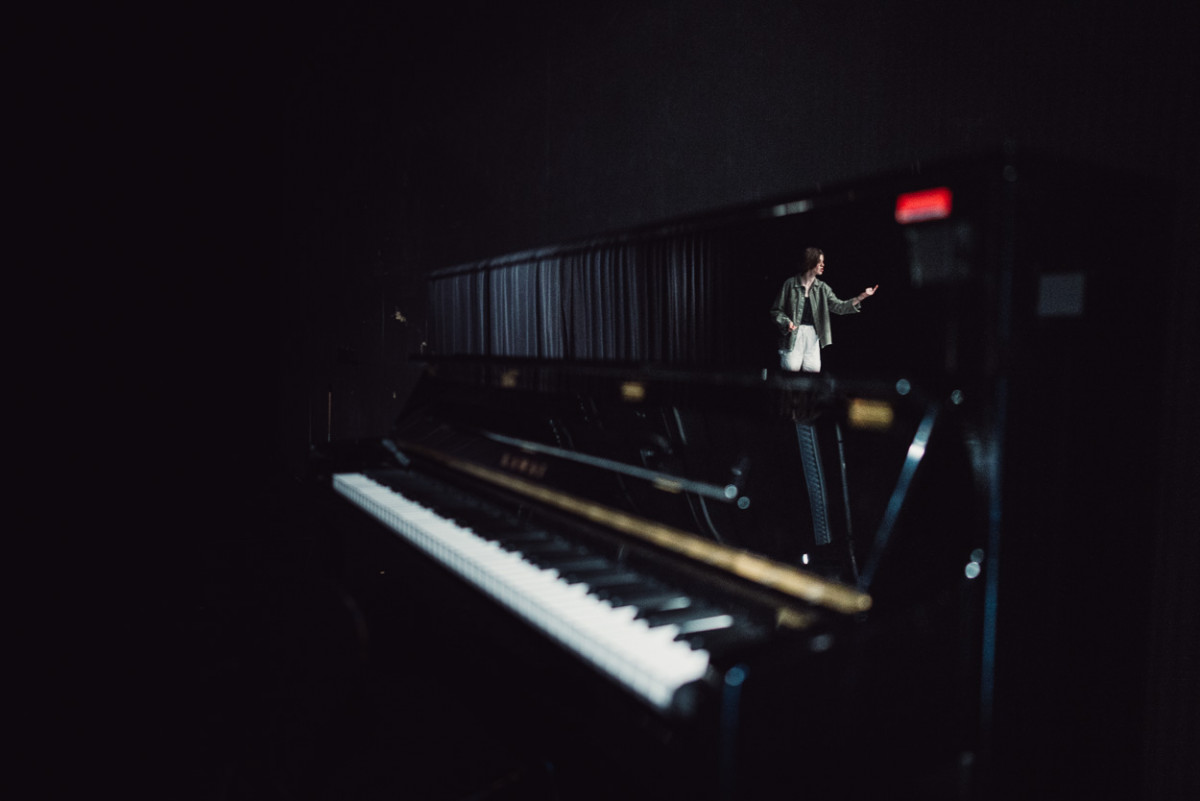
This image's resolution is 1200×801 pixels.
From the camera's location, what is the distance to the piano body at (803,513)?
107 centimetres

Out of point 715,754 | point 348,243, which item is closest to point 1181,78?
point 715,754

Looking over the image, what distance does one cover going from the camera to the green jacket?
1.69 metres

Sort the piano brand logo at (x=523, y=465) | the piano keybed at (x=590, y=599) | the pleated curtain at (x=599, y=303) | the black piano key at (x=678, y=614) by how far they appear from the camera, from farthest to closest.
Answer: the piano brand logo at (x=523, y=465)
the pleated curtain at (x=599, y=303)
the black piano key at (x=678, y=614)
the piano keybed at (x=590, y=599)

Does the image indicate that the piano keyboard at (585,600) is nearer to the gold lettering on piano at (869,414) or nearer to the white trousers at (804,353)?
the gold lettering on piano at (869,414)

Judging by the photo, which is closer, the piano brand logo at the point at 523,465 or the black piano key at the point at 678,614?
the black piano key at the point at 678,614

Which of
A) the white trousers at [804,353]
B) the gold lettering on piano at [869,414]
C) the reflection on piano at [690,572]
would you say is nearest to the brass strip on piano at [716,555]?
the reflection on piano at [690,572]

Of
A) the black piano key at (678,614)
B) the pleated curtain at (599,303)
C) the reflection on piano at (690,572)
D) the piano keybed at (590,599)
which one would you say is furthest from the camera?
the pleated curtain at (599,303)

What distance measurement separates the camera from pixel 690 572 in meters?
1.36

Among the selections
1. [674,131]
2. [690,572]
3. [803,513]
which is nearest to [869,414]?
[803,513]

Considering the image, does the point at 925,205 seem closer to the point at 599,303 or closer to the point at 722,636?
the point at 722,636

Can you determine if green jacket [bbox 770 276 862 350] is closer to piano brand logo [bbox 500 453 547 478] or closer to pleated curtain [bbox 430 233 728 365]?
pleated curtain [bbox 430 233 728 365]

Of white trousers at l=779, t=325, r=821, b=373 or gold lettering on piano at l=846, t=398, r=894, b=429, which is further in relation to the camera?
white trousers at l=779, t=325, r=821, b=373

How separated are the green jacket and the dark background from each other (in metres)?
0.33

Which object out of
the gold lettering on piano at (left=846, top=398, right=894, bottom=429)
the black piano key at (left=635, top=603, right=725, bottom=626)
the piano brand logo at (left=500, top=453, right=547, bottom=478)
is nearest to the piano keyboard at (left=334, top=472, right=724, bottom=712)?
the black piano key at (left=635, top=603, right=725, bottom=626)
